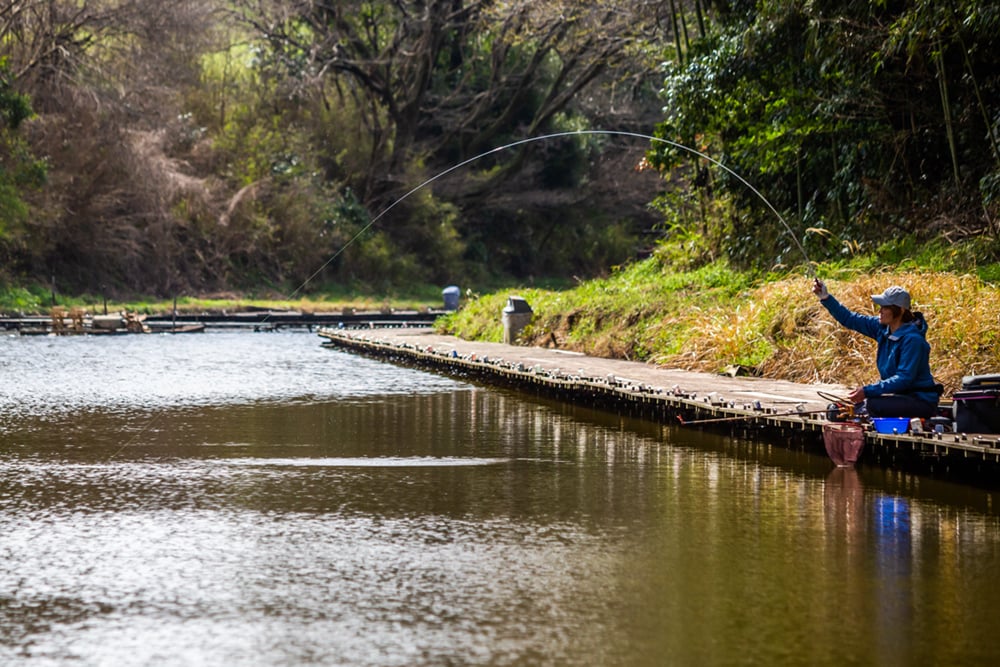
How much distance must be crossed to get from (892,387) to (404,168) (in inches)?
1609

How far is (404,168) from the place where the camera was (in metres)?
51.5

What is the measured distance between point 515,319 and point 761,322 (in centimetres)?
828

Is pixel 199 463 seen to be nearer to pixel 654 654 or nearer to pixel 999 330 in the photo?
pixel 654 654

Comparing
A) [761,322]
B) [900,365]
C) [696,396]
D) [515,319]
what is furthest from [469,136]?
[900,365]

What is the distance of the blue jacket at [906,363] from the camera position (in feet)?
37.9

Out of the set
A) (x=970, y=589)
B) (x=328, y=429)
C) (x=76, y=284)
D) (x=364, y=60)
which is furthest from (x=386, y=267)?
(x=970, y=589)

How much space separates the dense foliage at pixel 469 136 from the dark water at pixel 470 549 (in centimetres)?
468

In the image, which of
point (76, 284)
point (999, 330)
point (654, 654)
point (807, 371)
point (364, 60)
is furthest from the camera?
point (364, 60)

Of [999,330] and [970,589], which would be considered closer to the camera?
[970,589]

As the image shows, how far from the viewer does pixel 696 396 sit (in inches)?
600

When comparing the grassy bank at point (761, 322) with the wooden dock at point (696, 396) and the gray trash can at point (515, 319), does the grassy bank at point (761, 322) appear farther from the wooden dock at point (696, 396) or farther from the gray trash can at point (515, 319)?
the wooden dock at point (696, 396)

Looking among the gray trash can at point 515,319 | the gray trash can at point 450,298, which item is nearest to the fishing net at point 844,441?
the gray trash can at point 515,319

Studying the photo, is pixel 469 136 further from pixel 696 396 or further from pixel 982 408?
pixel 982 408

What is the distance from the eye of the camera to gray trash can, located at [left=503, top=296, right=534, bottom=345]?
26.3 metres
